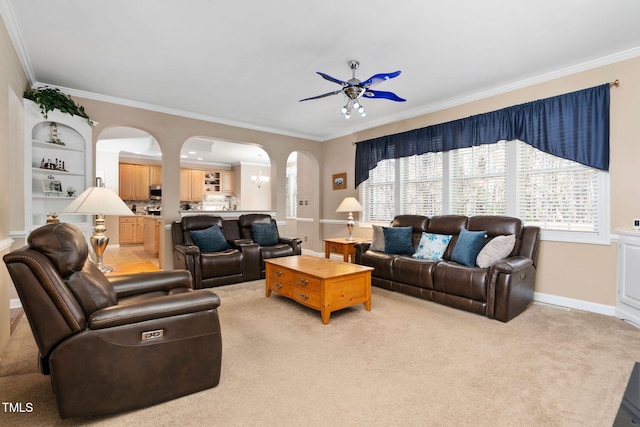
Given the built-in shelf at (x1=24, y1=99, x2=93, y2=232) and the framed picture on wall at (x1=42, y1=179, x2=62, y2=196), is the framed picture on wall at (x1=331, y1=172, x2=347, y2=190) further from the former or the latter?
the framed picture on wall at (x1=42, y1=179, x2=62, y2=196)

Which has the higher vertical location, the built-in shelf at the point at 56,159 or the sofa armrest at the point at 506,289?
the built-in shelf at the point at 56,159

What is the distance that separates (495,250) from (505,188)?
1.08 meters

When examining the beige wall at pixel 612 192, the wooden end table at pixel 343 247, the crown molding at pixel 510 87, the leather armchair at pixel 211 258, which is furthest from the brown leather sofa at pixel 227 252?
the beige wall at pixel 612 192

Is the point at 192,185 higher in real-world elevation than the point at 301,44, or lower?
lower

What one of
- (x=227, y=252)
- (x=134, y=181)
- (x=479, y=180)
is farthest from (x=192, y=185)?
(x=479, y=180)

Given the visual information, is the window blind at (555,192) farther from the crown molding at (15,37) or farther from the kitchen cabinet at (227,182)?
the kitchen cabinet at (227,182)

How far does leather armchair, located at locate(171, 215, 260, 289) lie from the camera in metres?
4.39

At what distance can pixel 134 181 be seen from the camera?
926 cm

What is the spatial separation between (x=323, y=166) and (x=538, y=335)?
517cm

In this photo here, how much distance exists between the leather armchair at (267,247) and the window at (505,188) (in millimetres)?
1738

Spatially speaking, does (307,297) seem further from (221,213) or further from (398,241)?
(221,213)

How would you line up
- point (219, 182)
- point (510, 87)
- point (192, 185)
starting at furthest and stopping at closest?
1. point (219, 182)
2. point (192, 185)
3. point (510, 87)

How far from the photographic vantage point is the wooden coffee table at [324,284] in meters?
3.17

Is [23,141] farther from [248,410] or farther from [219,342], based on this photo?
[248,410]
